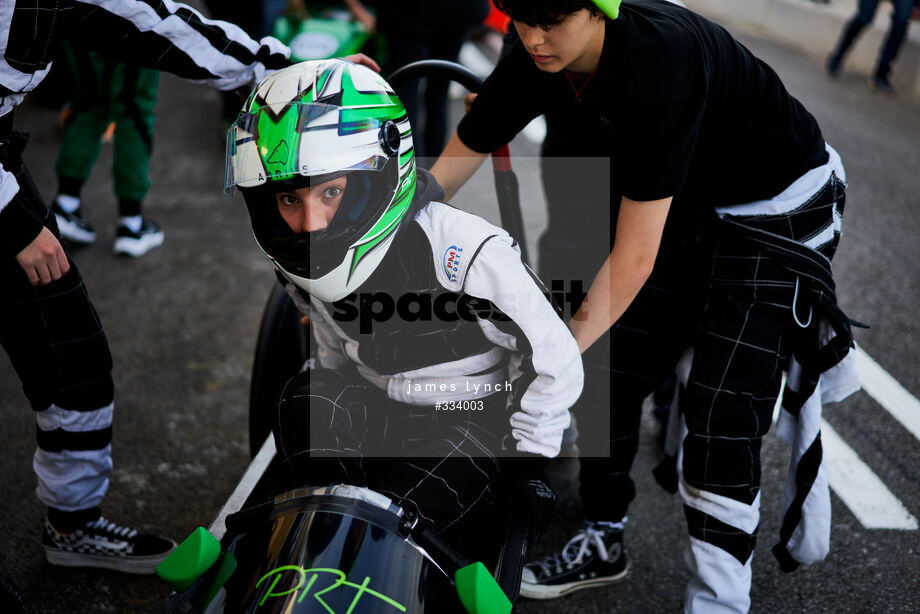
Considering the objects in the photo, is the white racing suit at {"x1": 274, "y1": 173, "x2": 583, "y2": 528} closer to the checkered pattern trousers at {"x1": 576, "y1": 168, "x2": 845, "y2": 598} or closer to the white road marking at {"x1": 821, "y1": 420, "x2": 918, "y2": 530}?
the checkered pattern trousers at {"x1": 576, "y1": 168, "x2": 845, "y2": 598}

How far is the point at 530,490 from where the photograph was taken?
1521mm

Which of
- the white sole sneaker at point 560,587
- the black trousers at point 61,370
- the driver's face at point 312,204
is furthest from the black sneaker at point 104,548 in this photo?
the driver's face at point 312,204

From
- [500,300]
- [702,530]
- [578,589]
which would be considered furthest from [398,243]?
[578,589]

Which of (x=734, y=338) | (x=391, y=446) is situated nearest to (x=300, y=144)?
(x=391, y=446)

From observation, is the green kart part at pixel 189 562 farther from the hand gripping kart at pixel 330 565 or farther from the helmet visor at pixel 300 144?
the helmet visor at pixel 300 144

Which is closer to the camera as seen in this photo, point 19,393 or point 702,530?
point 702,530

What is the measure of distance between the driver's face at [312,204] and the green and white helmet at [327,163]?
1 centimetres

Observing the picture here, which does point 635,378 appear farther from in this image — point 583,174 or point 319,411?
point 319,411

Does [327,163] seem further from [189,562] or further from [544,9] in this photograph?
[189,562]

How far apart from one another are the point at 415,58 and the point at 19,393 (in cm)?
221

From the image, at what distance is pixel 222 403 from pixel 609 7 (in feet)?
6.77

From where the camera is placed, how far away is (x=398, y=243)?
1582mm

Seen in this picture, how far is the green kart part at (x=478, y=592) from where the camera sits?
1.18 meters

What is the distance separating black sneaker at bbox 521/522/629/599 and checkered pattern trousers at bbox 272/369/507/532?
0.58m
